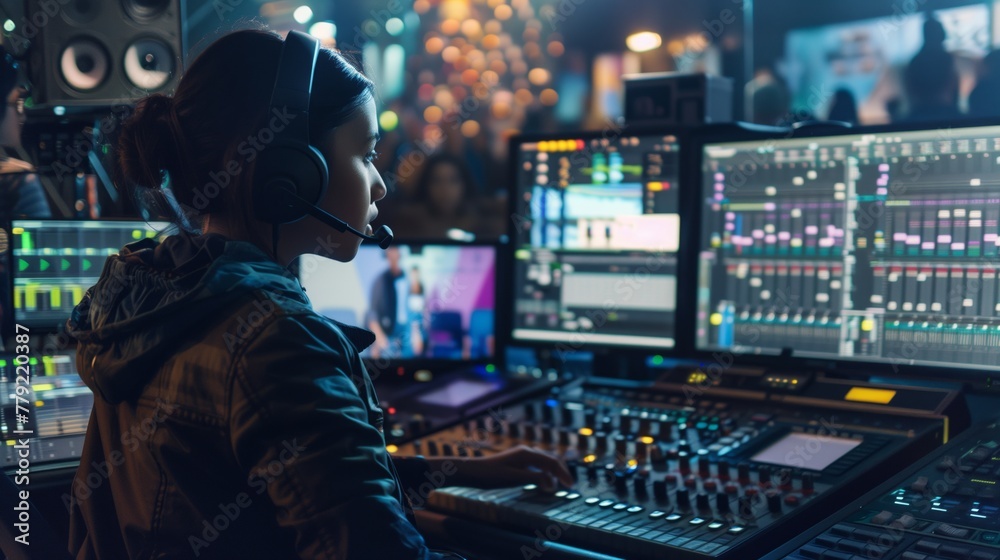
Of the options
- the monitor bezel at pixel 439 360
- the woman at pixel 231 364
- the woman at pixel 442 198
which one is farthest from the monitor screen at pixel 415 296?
the woman at pixel 442 198

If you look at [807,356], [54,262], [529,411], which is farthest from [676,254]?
[54,262]

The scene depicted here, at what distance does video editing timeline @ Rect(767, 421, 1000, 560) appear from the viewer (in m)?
0.92

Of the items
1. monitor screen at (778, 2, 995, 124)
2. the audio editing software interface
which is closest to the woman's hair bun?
the audio editing software interface

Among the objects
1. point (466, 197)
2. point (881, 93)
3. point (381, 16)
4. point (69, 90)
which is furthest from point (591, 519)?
point (381, 16)

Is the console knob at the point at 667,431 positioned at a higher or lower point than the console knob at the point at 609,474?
higher

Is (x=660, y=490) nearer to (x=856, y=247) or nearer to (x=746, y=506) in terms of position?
(x=746, y=506)

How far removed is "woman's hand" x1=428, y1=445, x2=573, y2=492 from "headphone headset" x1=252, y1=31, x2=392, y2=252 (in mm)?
525

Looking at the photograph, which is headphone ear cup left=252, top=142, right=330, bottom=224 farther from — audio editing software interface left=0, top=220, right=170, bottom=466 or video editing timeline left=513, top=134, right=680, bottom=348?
video editing timeline left=513, top=134, right=680, bottom=348

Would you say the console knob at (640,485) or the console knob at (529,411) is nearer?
the console knob at (640,485)

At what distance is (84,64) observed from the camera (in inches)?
68.0

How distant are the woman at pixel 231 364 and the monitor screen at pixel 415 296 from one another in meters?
0.94

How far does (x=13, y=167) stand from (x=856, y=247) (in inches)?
67.2

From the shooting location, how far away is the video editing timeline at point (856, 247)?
4.62ft

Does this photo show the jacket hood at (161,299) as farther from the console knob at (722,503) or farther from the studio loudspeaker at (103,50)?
the studio loudspeaker at (103,50)
